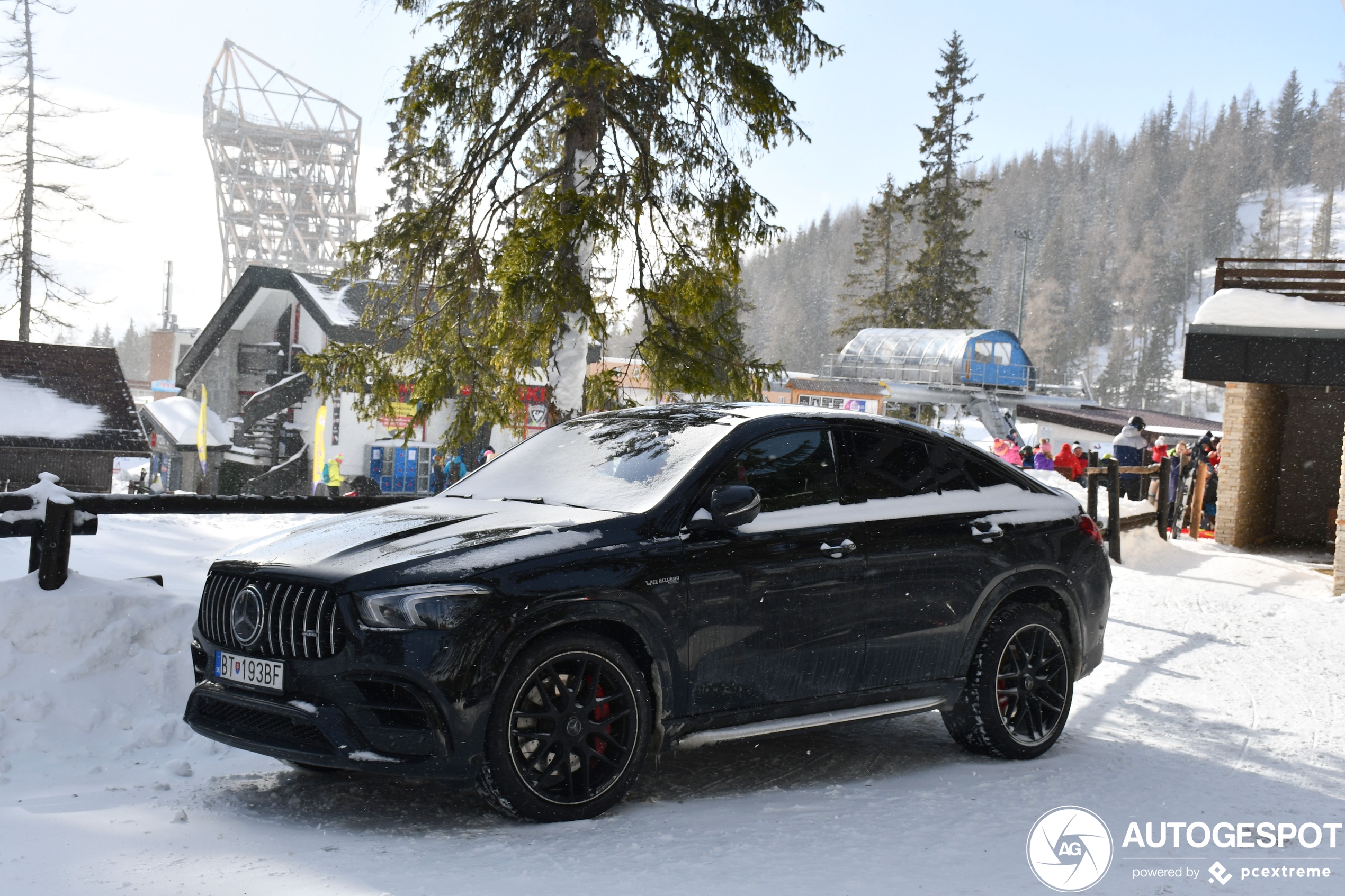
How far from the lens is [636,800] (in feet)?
16.3

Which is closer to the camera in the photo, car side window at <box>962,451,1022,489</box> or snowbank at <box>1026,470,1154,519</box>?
car side window at <box>962,451,1022,489</box>

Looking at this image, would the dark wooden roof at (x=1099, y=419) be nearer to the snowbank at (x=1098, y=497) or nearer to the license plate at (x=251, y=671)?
the snowbank at (x=1098, y=497)

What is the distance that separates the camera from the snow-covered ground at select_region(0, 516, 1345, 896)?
3943mm

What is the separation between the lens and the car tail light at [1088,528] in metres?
6.46

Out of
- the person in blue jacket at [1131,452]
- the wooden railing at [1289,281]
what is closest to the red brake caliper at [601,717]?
the wooden railing at [1289,281]

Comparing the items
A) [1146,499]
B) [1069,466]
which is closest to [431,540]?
[1069,466]

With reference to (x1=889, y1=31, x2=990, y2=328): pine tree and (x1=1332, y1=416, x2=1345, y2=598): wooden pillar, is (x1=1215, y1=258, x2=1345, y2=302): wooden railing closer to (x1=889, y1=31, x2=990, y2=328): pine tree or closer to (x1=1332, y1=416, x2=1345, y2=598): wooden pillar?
(x1=1332, y1=416, x2=1345, y2=598): wooden pillar

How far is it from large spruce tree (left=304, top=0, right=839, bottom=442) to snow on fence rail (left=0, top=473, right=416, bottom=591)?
444 centimetres

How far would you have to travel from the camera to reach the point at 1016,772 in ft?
18.7

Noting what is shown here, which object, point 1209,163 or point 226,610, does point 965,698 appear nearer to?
point 226,610

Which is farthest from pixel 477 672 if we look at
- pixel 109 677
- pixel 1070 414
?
pixel 1070 414

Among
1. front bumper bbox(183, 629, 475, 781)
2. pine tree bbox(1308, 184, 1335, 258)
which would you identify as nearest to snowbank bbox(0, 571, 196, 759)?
front bumper bbox(183, 629, 475, 781)

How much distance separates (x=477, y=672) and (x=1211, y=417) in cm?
12346

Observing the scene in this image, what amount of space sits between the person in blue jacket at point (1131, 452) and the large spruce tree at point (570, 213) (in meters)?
9.01
